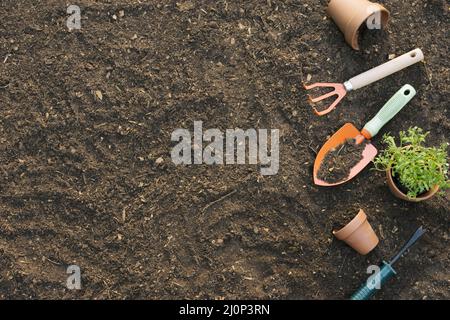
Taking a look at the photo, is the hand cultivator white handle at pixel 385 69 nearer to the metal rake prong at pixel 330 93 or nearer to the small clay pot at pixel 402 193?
the metal rake prong at pixel 330 93

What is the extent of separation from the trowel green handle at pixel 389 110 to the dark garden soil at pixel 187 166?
6 centimetres

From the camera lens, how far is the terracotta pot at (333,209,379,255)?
2135 millimetres

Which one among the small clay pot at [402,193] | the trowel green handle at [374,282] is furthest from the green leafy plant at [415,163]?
the trowel green handle at [374,282]

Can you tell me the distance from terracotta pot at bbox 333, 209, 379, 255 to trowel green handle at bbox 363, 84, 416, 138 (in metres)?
0.32

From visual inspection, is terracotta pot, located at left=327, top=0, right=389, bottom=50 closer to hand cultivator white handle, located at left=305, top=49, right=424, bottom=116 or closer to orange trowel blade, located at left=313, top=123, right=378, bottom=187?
hand cultivator white handle, located at left=305, top=49, right=424, bottom=116

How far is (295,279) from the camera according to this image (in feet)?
7.33

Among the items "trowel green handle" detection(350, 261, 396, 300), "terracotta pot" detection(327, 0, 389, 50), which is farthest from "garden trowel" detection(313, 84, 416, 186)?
"trowel green handle" detection(350, 261, 396, 300)

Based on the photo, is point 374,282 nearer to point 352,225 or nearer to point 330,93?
point 352,225

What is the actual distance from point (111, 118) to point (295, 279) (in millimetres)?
959

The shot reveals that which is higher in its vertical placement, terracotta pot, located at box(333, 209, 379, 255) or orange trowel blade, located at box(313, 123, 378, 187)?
orange trowel blade, located at box(313, 123, 378, 187)

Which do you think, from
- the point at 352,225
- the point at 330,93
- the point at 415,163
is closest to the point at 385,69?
the point at 330,93

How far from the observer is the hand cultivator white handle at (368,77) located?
87.3 inches

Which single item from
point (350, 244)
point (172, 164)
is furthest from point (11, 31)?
point (350, 244)

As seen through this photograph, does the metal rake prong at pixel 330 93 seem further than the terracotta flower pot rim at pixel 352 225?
Yes
